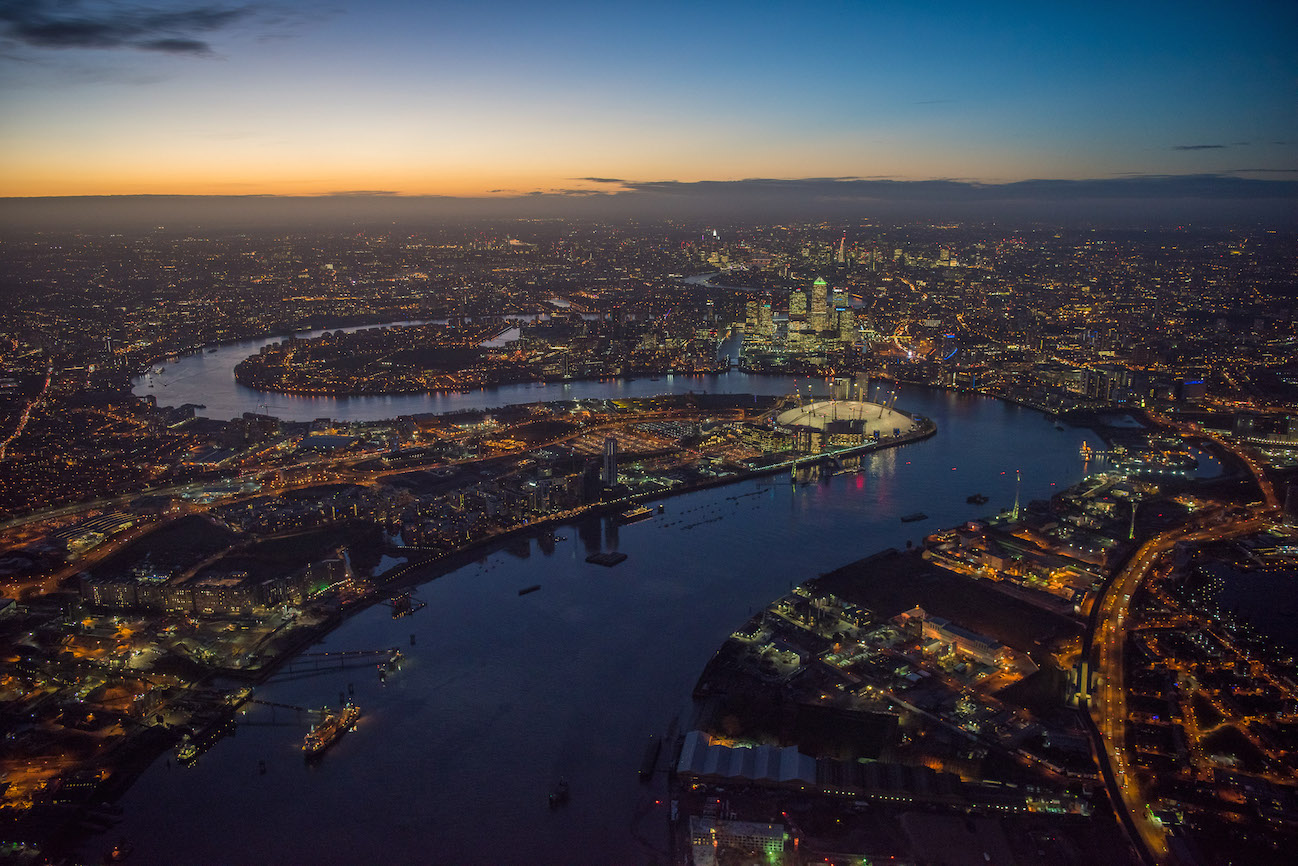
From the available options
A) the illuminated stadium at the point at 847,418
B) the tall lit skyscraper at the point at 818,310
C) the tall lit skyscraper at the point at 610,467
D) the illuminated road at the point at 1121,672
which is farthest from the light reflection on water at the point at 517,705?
the tall lit skyscraper at the point at 818,310

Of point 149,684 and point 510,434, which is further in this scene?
point 510,434

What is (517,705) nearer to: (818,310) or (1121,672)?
(1121,672)

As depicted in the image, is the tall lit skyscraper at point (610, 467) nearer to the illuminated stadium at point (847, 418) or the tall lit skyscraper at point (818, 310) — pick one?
the illuminated stadium at point (847, 418)

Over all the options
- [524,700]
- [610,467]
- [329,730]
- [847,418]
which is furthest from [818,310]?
[329,730]

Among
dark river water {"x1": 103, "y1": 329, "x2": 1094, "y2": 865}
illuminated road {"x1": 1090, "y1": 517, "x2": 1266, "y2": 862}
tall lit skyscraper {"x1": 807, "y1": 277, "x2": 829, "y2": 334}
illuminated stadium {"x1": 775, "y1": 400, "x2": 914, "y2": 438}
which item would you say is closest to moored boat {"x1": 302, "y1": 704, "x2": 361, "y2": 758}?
dark river water {"x1": 103, "y1": 329, "x2": 1094, "y2": 865}

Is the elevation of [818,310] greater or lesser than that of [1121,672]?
greater

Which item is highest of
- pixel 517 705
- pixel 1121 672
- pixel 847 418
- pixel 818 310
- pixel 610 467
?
pixel 818 310

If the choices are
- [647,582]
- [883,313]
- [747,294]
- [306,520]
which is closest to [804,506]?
[647,582]

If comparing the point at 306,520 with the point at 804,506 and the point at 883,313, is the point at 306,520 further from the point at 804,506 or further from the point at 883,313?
the point at 883,313
